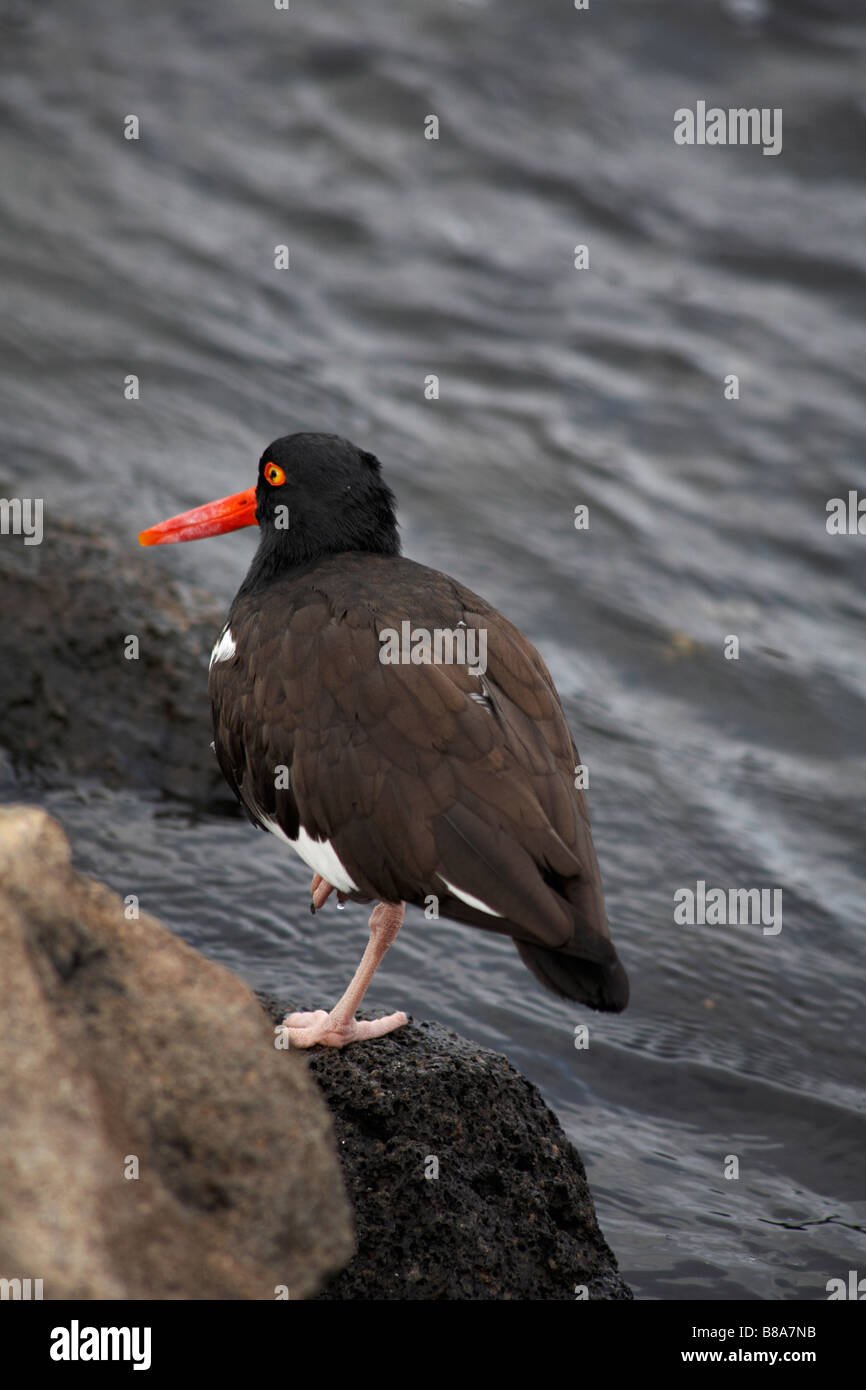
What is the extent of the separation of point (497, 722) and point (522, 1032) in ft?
7.11

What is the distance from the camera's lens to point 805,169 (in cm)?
1500

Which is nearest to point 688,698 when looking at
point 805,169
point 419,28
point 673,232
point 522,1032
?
point 522,1032

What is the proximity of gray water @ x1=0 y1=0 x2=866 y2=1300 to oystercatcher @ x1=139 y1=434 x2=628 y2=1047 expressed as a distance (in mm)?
1442

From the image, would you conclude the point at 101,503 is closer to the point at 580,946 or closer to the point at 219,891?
the point at 219,891

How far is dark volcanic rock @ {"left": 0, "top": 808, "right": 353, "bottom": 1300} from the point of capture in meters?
2.76

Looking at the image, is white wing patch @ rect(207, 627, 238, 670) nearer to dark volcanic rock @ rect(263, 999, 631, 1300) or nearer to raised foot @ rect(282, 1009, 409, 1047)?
raised foot @ rect(282, 1009, 409, 1047)

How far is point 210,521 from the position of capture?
5902mm

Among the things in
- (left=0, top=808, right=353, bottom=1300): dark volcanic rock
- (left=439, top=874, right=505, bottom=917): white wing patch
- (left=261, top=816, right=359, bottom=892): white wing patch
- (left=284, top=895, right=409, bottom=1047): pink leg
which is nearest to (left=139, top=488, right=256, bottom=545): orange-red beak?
(left=261, top=816, right=359, bottom=892): white wing patch

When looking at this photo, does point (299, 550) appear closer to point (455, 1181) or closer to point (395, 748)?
point (395, 748)

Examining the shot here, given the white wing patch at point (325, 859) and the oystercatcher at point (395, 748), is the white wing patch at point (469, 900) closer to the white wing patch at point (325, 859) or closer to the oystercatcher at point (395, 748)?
the oystercatcher at point (395, 748)

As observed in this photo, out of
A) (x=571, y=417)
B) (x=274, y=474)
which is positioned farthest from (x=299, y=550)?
(x=571, y=417)

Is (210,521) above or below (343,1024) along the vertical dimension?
above

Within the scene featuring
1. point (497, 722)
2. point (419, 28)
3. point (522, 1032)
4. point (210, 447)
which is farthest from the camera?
point (419, 28)

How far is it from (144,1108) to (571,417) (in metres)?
9.58
